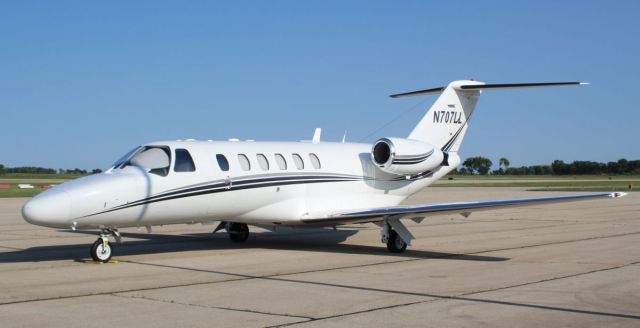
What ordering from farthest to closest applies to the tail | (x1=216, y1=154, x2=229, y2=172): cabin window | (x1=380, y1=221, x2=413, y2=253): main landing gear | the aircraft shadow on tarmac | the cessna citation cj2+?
1. the tail
2. (x1=380, y1=221, x2=413, y2=253): main landing gear
3. (x1=216, y1=154, x2=229, y2=172): cabin window
4. the aircraft shadow on tarmac
5. the cessna citation cj2+

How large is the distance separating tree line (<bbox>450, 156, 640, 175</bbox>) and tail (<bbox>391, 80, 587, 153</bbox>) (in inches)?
5085

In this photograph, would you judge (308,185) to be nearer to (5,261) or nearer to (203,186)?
(203,186)

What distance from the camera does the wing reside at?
14.2 metres

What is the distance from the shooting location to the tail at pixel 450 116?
19.6 metres

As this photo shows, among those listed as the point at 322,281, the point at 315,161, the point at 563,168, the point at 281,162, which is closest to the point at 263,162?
the point at 281,162

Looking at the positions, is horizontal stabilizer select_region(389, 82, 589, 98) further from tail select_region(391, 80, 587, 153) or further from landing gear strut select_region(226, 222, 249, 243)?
landing gear strut select_region(226, 222, 249, 243)

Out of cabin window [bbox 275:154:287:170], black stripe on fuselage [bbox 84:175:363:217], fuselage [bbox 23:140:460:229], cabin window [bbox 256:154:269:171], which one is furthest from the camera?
cabin window [bbox 275:154:287:170]

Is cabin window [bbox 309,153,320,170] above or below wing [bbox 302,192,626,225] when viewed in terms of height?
above

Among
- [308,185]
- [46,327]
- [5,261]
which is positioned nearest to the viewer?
[46,327]

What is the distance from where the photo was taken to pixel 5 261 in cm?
1398

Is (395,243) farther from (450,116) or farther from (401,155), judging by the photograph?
(450,116)

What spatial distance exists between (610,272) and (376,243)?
6672mm

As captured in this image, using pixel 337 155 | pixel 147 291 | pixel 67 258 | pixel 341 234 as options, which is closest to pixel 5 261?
pixel 67 258

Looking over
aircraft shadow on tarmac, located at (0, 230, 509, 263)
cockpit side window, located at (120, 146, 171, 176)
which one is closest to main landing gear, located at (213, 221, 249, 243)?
aircraft shadow on tarmac, located at (0, 230, 509, 263)
